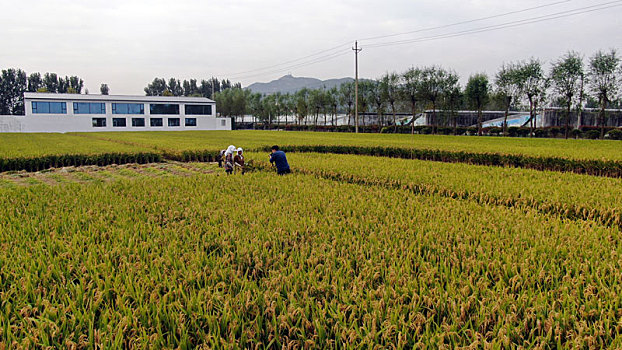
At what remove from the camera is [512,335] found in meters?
2.51

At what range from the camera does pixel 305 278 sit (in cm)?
332

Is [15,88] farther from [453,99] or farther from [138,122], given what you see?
[453,99]

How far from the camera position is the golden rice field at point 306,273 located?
2.50 meters

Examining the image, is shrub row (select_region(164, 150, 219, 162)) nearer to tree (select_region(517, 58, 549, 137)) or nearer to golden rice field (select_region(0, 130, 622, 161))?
golden rice field (select_region(0, 130, 622, 161))

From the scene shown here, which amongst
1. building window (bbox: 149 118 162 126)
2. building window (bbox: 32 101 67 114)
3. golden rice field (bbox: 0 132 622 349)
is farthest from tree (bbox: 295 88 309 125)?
golden rice field (bbox: 0 132 622 349)

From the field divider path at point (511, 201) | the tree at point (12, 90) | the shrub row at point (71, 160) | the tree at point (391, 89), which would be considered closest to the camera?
the field divider path at point (511, 201)

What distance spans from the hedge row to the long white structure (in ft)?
181

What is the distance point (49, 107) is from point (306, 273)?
241 feet

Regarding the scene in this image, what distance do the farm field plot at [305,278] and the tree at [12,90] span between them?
113219 millimetres

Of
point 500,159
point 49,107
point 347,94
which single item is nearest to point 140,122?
point 49,107

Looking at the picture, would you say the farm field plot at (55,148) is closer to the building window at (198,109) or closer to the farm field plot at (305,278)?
the farm field plot at (305,278)

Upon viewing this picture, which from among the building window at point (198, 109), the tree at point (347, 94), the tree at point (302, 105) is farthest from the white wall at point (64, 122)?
the tree at point (347, 94)

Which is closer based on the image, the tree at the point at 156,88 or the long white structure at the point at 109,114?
the long white structure at the point at 109,114

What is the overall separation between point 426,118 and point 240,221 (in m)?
64.5
